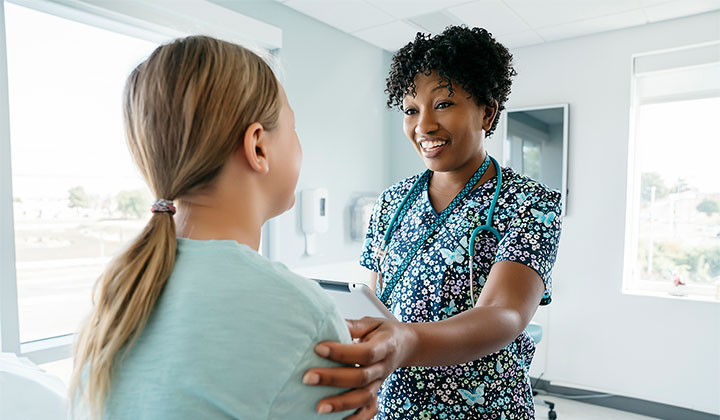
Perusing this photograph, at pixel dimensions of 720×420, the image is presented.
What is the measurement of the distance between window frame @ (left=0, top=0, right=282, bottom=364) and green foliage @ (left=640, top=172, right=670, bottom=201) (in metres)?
2.62

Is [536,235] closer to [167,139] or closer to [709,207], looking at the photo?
[167,139]

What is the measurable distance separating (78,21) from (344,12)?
1.44m

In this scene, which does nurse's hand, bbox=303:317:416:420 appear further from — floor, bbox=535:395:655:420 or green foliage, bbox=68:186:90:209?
floor, bbox=535:395:655:420

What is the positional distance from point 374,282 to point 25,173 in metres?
1.60

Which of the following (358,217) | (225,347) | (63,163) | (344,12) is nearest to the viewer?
(225,347)

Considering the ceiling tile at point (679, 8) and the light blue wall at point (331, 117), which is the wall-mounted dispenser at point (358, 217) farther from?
the ceiling tile at point (679, 8)

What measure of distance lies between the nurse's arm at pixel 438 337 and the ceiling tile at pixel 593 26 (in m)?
2.51

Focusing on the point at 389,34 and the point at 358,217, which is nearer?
the point at 389,34

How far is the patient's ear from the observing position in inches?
23.5

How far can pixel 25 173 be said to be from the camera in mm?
1891

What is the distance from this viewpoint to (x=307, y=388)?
0.52 metres

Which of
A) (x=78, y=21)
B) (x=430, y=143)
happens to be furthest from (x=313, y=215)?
(x=430, y=143)

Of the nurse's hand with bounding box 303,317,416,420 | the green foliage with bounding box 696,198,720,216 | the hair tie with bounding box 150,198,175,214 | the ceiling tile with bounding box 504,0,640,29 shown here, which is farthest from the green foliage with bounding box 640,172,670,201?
the hair tie with bounding box 150,198,175,214

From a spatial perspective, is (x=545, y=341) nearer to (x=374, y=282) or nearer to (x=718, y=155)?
(x=718, y=155)
